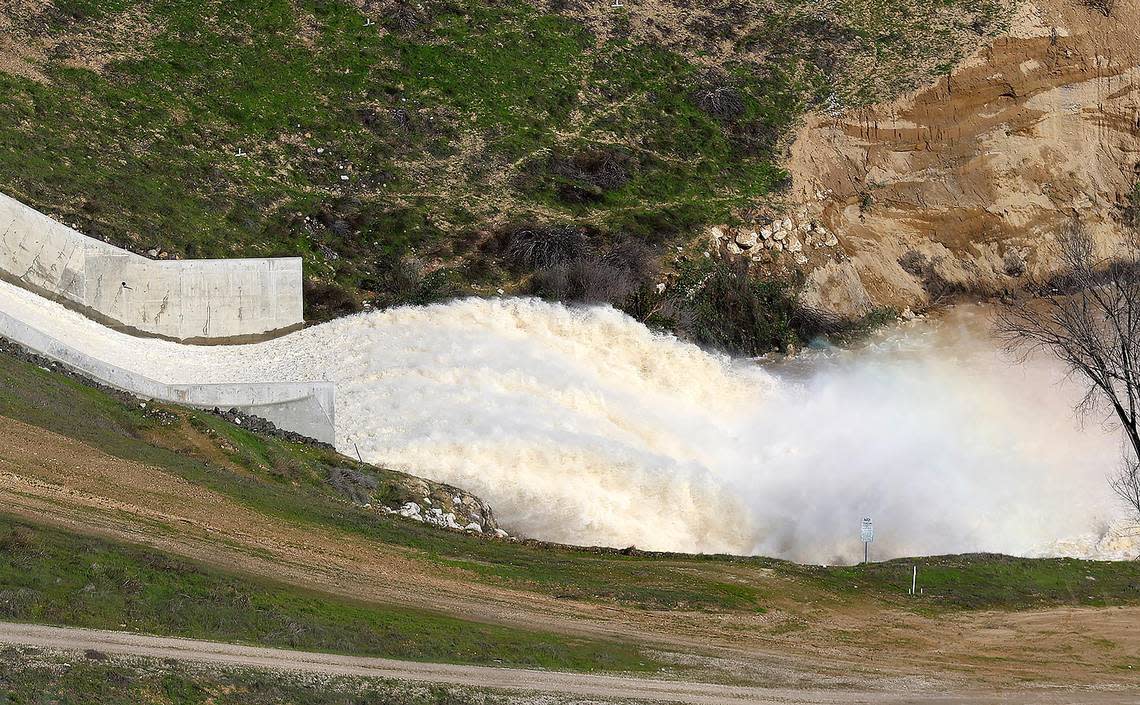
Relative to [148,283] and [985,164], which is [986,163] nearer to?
[985,164]

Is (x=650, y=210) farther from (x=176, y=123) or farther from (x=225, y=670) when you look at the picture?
(x=225, y=670)

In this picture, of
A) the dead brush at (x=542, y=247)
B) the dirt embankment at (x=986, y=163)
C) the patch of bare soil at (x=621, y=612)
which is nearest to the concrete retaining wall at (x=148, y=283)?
the dead brush at (x=542, y=247)

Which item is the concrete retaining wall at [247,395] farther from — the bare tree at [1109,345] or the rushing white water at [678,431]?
the bare tree at [1109,345]

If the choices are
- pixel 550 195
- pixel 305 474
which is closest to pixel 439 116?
pixel 550 195

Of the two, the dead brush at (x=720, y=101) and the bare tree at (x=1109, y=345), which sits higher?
the dead brush at (x=720, y=101)

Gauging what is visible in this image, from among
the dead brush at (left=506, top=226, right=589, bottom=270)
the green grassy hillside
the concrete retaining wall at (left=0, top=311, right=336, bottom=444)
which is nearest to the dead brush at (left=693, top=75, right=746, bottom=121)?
the dead brush at (left=506, top=226, right=589, bottom=270)

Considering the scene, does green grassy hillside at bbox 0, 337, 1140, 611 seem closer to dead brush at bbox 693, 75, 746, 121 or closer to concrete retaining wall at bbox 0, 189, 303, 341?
concrete retaining wall at bbox 0, 189, 303, 341

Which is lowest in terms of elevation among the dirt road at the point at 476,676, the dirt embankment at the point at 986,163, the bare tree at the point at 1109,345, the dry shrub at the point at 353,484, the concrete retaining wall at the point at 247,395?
the dirt road at the point at 476,676

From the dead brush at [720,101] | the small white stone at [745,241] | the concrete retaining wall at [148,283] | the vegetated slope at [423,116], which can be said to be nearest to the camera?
the concrete retaining wall at [148,283]

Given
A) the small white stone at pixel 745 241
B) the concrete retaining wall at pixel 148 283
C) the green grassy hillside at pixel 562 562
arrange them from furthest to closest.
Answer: the small white stone at pixel 745 241 < the concrete retaining wall at pixel 148 283 < the green grassy hillside at pixel 562 562
